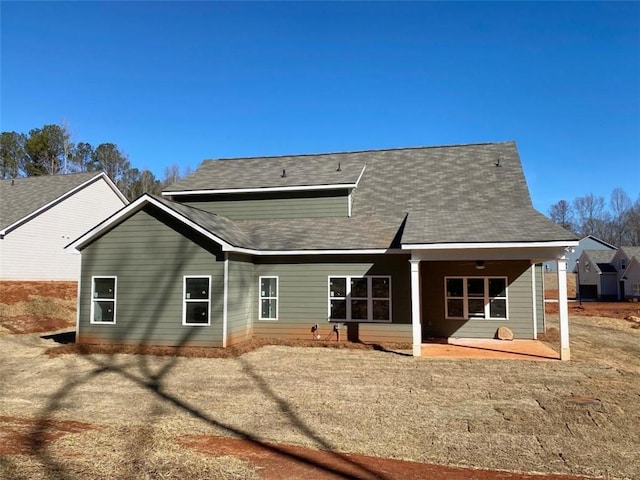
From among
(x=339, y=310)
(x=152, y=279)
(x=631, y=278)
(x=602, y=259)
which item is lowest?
(x=339, y=310)

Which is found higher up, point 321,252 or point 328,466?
point 321,252

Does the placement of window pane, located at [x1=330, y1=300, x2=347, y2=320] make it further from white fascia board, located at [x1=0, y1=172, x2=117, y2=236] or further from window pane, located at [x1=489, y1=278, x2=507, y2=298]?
white fascia board, located at [x1=0, y1=172, x2=117, y2=236]

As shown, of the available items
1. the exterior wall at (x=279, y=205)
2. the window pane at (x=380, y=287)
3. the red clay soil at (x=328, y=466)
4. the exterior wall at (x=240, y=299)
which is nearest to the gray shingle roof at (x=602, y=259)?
the exterior wall at (x=279, y=205)

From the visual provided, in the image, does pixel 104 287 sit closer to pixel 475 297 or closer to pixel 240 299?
pixel 240 299

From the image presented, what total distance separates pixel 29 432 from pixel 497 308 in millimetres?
12362

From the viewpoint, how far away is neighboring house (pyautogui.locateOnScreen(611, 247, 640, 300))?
43.4m

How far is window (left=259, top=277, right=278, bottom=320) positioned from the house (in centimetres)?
3

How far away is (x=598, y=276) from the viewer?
49625mm

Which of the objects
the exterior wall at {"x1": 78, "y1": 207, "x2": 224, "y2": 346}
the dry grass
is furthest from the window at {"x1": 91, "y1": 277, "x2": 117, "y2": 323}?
the dry grass

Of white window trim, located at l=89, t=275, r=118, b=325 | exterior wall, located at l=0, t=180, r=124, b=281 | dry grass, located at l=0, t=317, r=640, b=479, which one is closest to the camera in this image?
dry grass, located at l=0, t=317, r=640, b=479

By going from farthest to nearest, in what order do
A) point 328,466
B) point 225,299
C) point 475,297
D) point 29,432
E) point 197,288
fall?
point 475,297
point 197,288
point 225,299
point 29,432
point 328,466

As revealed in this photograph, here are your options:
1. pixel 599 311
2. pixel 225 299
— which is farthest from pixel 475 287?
pixel 599 311

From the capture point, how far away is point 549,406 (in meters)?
7.42

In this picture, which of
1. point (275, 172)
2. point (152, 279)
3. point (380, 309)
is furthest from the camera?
point (275, 172)
